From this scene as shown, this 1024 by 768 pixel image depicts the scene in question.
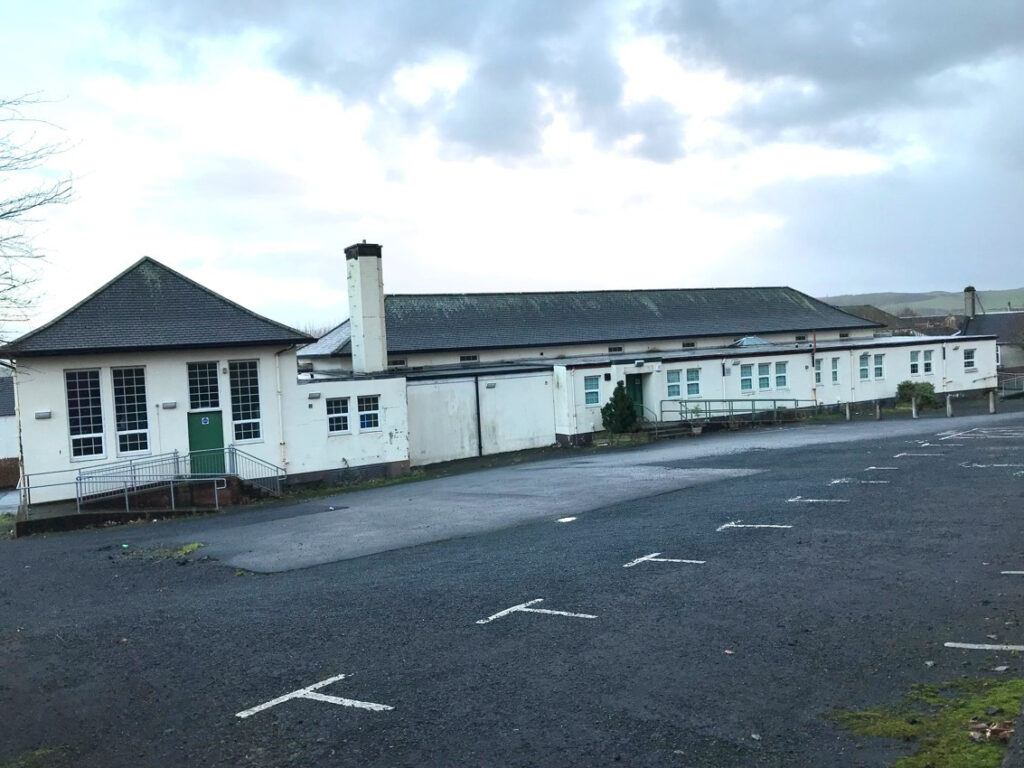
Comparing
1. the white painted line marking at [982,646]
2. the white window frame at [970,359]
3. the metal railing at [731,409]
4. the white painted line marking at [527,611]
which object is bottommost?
the white painted line marking at [527,611]

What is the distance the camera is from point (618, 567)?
12258 mm

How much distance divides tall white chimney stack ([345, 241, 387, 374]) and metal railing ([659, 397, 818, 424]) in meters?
A: 13.1

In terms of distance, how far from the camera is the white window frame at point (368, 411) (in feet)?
102

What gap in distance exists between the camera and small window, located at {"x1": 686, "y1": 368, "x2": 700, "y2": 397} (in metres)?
40.2

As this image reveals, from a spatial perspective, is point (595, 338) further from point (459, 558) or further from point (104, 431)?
point (459, 558)

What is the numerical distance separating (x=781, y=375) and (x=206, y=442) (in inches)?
1069

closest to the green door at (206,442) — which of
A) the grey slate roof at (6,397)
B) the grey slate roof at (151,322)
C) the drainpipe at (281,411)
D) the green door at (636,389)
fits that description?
the drainpipe at (281,411)

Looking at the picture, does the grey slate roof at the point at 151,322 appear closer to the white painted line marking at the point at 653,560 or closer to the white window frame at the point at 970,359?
the white painted line marking at the point at 653,560

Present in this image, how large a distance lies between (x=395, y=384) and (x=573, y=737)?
25.7 meters

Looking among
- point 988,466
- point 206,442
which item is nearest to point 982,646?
point 988,466

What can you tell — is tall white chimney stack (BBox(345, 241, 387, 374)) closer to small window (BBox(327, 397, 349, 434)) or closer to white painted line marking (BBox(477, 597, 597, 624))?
small window (BBox(327, 397, 349, 434))

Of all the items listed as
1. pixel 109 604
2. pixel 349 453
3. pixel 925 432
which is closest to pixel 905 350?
pixel 925 432

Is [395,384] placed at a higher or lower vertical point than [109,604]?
higher

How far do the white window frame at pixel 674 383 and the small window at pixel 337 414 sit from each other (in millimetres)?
15213
